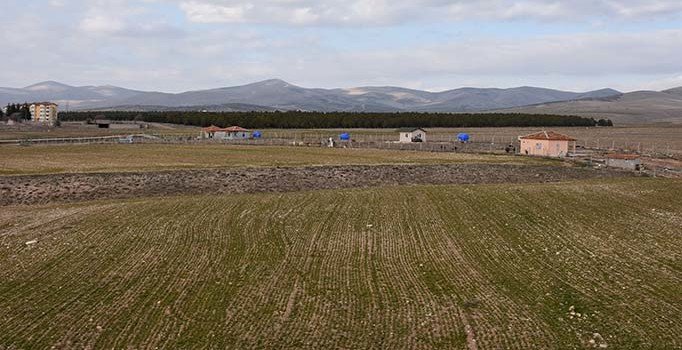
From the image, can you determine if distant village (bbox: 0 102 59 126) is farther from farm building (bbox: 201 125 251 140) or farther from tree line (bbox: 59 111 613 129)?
farm building (bbox: 201 125 251 140)

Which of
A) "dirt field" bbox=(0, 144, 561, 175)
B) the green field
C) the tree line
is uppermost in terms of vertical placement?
the tree line

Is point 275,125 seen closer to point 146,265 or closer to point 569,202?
point 569,202

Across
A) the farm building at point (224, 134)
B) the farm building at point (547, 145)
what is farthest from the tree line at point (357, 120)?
the farm building at point (547, 145)

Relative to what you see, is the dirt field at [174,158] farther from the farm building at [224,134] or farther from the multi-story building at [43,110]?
the multi-story building at [43,110]

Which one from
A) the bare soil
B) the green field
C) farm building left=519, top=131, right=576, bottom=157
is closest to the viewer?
the green field

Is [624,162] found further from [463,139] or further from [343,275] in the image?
[343,275]

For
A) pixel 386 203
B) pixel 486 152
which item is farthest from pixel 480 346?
pixel 486 152

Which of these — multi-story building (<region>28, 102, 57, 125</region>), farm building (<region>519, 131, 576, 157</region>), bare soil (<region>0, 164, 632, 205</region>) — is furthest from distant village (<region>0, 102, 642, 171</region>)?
multi-story building (<region>28, 102, 57, 125</region>)
